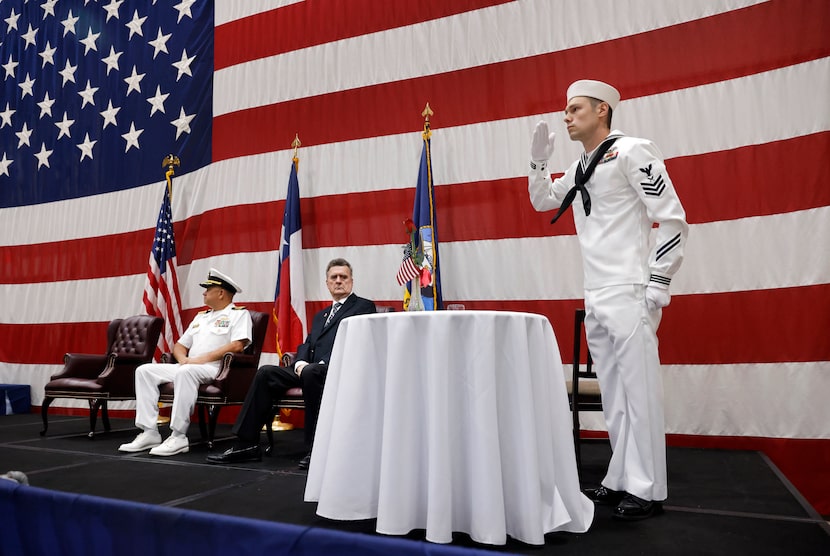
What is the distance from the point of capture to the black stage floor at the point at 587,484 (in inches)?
72.5

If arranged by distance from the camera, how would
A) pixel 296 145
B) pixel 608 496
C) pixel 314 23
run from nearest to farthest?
1. pixel 608 496
2. pixel 296 145
3. pixel 314 23

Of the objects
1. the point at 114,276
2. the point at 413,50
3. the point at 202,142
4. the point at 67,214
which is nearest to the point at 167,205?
the point at 202,142

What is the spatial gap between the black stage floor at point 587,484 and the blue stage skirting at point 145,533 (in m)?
0.34

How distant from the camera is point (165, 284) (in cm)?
518

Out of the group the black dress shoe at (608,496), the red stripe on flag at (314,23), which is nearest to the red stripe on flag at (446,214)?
the red stripe on flag at (314,23)

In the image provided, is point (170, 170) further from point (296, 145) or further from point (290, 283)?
point (290, 283)

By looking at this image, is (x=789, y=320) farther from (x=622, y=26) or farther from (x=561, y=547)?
(x=561, y=547)

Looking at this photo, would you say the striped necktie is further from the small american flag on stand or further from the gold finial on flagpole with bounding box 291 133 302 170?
the gold finial on flagpole with bounding box 291 133 302 170

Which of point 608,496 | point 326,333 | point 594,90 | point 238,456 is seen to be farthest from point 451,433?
point 238,456

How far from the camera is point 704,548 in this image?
179 cm

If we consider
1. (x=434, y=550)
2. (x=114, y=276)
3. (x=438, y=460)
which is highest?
(x=114, y=276)

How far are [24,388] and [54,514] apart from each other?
4.93 metres

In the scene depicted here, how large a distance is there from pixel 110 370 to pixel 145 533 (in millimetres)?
2819

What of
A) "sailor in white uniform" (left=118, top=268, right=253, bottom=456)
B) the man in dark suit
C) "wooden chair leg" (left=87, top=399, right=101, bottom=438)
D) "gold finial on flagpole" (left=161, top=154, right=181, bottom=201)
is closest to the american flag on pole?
"gold finial on flagpole" (left=161, top=154, right=181, bottom=201)
